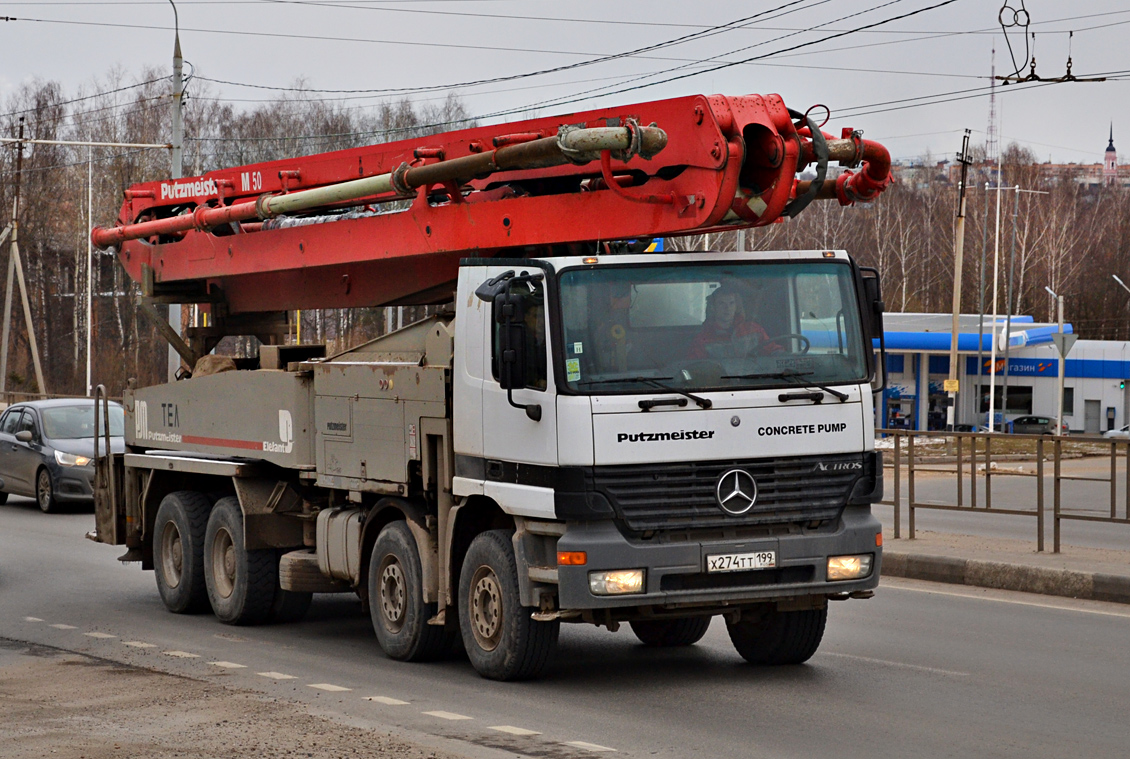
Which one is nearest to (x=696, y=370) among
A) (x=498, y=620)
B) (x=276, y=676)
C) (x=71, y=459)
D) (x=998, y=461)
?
(x=498, y=620)

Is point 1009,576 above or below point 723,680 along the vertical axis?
below

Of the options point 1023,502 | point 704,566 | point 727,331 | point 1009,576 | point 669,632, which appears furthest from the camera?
point 1023,502

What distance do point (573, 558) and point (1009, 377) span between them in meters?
55.1

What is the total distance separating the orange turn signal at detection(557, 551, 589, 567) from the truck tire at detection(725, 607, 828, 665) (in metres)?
1.47

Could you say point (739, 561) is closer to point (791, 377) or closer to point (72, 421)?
point (791, 377)

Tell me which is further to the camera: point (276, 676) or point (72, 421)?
point (72, 421)

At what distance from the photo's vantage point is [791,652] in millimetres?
9039

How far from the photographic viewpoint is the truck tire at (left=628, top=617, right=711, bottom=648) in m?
9.84

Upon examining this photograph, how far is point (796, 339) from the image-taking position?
8383 mm

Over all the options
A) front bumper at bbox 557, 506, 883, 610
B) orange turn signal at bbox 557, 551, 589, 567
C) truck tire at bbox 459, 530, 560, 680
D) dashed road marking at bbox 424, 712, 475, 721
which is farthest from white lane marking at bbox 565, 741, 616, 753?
truck tire at bbox 459, 530, 560, 680

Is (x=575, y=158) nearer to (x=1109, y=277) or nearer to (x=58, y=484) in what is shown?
(x=58, y=484)

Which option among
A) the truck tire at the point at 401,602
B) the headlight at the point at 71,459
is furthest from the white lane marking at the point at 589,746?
the headlight at the point at 71,459

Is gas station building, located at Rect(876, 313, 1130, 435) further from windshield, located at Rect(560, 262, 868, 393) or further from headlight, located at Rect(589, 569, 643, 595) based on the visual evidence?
headlight, located at Rect(589, 569, 643, 595)

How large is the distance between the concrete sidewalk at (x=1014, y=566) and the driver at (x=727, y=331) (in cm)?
516
